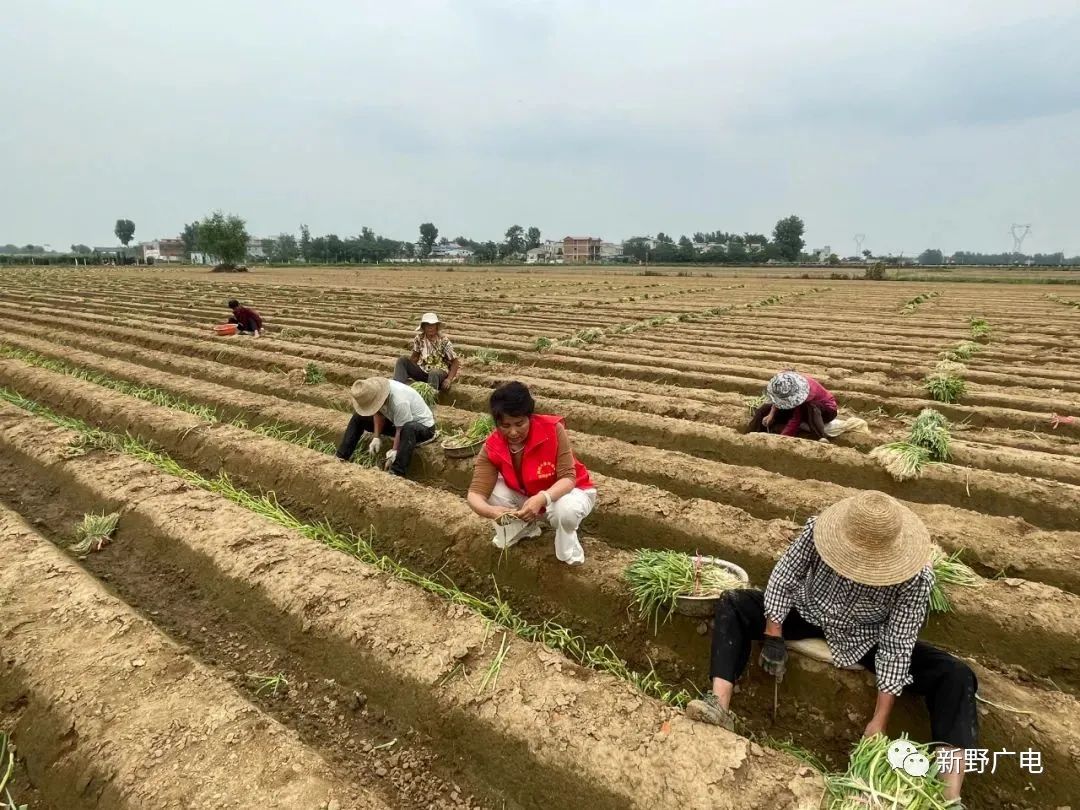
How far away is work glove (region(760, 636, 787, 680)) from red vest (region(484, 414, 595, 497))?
1.40 metres

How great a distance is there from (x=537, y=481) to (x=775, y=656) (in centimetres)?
160

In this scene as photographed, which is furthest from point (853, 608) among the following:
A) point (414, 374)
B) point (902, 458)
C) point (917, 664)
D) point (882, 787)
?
point (414, 374)

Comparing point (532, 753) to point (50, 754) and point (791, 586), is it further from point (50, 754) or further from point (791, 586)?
point (50, 754)

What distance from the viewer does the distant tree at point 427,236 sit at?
124m

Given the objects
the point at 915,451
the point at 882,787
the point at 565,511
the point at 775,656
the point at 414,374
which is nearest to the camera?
the point at 882,787

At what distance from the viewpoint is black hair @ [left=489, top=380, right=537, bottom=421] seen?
3240 millimetres

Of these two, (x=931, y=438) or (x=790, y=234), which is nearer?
(x=931, y=438)

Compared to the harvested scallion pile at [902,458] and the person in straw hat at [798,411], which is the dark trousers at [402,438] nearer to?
the person in straw hat at [798,411]

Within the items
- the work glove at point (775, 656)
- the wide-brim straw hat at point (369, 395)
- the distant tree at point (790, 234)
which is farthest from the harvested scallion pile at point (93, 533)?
the distant tree at point (790, 234)

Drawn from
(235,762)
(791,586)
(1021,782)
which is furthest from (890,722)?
(235,762)

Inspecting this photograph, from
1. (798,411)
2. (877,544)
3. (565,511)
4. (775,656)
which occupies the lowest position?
(775,656)

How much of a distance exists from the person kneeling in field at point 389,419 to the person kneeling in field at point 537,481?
2.03 metres

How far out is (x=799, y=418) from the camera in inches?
233

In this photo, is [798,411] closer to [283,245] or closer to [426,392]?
[426,392]
